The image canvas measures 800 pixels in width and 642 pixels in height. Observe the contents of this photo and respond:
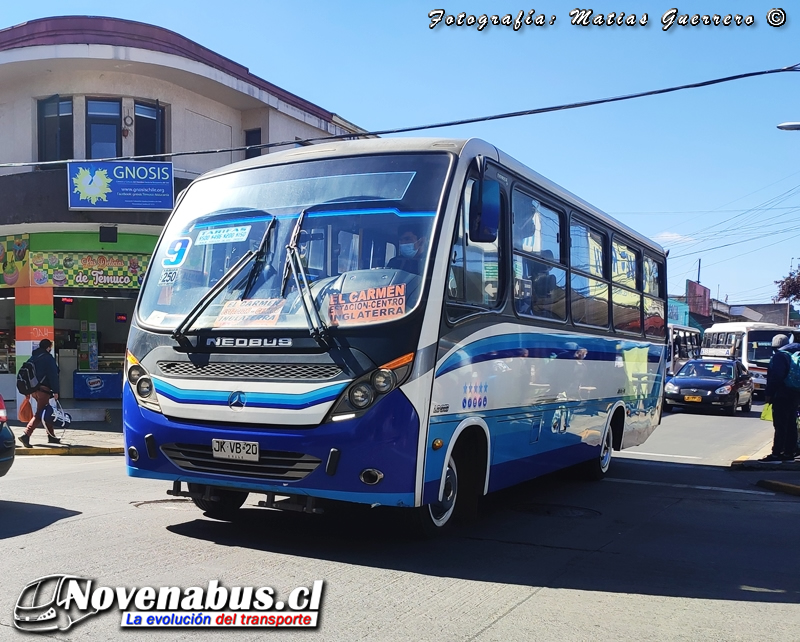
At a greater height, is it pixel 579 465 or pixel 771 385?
pixel 771 385

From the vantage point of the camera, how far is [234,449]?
6168 mm

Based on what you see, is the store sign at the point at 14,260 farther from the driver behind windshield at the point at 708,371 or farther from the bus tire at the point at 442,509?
the driver behind windshield at the point at 708,371

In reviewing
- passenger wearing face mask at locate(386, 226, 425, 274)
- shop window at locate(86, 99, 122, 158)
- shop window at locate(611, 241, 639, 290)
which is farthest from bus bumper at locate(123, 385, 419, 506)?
shop window at locate(86, 99, 122, 158)

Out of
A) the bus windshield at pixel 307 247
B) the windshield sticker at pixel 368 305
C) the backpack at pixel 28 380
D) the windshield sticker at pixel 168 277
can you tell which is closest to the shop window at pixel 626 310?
the bus windshield at pixel 307 247

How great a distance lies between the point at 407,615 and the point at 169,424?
255cm

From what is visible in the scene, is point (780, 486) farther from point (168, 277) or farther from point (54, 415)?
point (54, 415)

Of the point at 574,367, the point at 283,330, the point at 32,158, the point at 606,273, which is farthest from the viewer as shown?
the point at 32,158

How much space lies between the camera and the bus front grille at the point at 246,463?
602 cm

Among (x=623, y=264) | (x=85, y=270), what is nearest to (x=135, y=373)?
(x=623, y=264)

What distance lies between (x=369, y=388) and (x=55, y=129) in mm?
17656

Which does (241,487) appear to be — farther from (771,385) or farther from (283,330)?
(771,385)

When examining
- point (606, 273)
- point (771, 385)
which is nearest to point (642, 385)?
point (771, 385)

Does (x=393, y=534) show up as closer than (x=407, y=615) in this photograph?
No

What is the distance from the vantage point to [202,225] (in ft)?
23.3
